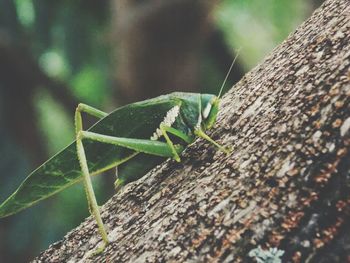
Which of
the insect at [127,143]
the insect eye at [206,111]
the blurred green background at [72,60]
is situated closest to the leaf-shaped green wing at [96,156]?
the insect at [127,143]

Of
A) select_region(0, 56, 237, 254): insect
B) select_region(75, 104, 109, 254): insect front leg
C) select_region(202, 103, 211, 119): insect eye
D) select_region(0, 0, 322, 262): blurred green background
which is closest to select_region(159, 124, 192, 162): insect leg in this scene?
select_region(0, 56, 237, 254): insect

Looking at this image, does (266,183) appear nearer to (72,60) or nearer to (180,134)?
(180,134)

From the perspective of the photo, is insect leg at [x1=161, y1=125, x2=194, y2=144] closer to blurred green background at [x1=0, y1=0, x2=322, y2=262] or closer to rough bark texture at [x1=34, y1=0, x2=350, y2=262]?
rough bark texture at [x1=34, y1=0, x2=350, y2=262]

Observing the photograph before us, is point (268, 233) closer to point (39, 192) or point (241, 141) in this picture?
point (241, 141)

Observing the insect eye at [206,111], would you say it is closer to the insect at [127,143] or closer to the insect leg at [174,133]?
the insect at [127,143]

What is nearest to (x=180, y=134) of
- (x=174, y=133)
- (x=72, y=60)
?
(x=174, y=133)

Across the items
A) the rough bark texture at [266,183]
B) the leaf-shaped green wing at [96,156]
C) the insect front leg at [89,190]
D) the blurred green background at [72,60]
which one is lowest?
the rough bark texture at [266,183]

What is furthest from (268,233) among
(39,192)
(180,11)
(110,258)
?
(180,11)
